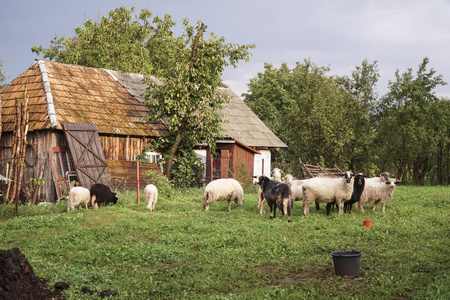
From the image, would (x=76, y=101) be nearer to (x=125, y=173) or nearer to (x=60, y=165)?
(x=60, y=165)

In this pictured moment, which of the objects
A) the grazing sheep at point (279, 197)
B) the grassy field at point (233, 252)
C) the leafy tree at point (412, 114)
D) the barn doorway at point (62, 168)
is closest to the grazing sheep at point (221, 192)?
the grassy field at point (233, 252)

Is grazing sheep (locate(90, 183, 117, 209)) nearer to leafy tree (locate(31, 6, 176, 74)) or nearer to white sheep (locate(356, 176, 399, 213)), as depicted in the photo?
white sheep (locate(356, 176, 399, 213))

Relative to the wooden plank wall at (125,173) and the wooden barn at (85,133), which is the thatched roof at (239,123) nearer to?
the wooden barn at (85,133)

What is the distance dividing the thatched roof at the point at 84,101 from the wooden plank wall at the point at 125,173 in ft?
4.74

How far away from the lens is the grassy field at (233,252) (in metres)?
7.00

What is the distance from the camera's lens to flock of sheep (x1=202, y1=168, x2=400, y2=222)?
46.8 ft

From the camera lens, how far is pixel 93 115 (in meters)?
21.5

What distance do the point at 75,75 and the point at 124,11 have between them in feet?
53.9

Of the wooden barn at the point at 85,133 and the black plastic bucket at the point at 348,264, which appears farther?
the wooden barn at the point at 85,133

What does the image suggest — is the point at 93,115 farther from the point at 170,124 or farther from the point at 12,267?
the point at 12,267

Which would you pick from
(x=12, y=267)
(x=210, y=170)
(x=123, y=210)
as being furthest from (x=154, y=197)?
(x=12, y=267)

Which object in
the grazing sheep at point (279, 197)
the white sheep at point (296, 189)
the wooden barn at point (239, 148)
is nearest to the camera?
the grazing sheep at point (279, 197)

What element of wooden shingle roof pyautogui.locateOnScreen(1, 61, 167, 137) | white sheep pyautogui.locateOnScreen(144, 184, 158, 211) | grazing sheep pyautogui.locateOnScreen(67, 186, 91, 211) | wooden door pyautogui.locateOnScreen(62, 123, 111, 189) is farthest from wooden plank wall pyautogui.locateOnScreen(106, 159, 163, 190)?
white sheep pyautogui.locateOnScreen(144, 184, 158, 211)

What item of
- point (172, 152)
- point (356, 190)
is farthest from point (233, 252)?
point (172, 152)
